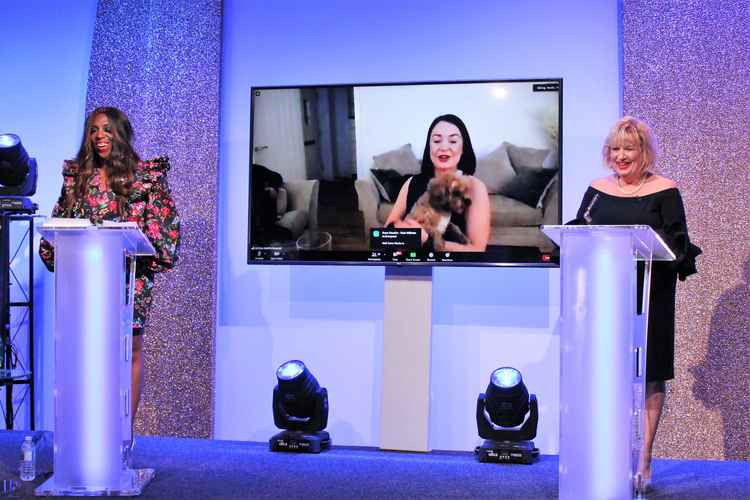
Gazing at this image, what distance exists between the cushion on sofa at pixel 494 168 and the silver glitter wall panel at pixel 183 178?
160 cm

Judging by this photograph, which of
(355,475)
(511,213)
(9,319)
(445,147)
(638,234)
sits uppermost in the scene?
(445,147)

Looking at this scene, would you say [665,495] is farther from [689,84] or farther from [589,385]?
[689,84]

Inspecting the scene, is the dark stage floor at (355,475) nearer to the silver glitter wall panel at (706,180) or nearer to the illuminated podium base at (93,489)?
the illuminated podium base at (93,489)

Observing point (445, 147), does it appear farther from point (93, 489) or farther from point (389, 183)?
point (93, 489)

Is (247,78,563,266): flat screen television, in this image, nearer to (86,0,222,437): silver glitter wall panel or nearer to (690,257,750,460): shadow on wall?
(86,0,222,437): silver glitter wall panel

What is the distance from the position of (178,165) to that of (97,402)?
7.34 ft

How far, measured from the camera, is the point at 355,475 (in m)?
3.86

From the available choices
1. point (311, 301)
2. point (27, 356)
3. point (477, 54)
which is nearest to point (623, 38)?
point (477, 54)

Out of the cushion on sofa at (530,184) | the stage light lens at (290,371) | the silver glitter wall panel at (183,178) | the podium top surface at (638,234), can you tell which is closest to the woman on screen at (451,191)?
the cushion on sofa at (530,184)

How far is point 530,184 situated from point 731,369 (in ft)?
4.66

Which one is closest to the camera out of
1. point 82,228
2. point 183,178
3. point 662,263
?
point 82,228

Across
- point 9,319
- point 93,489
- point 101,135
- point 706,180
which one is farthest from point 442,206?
point 9,319

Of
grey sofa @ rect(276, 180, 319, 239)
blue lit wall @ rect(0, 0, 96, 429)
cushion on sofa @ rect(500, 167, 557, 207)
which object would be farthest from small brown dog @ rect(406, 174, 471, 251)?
blue lit wall @ rect(0, 0, 96, 429)

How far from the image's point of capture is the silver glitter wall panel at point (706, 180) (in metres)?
4.69
